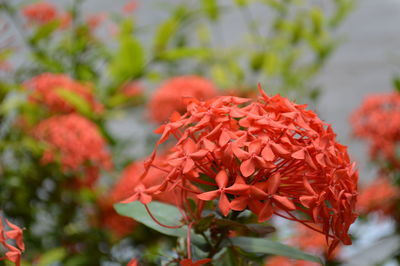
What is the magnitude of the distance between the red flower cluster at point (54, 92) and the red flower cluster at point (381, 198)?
455 mm

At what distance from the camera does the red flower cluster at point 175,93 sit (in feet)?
2.96

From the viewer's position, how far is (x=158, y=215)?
39 centimetres

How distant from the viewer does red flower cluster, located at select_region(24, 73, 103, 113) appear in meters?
0.68

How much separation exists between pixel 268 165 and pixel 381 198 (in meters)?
0.51

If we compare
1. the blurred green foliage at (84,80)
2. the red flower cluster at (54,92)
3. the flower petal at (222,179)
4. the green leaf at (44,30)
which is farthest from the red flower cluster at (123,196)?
the flower petal at (222,179)

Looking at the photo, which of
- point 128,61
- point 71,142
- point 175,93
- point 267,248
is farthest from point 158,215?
point 175,93

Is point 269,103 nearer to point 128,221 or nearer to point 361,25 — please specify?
point 128,221

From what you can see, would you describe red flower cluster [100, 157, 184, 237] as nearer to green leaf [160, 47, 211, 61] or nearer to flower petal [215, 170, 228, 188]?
green leaf [160, 47, 211, 61]

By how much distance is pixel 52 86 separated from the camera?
2.24 ft

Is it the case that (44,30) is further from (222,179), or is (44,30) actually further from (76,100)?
(222,179)

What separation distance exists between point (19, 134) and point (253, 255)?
1.53ft

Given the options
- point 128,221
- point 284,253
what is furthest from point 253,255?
point 128,221

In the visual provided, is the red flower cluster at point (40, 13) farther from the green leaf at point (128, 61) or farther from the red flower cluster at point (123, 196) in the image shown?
the red flower cluster at point (123, 196)

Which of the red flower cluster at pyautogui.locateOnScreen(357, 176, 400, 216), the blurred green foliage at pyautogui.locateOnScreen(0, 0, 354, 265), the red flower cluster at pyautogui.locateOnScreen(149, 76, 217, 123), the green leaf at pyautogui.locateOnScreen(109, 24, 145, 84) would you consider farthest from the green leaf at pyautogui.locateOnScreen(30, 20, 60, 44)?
the red flower cluster at pyautogui.locateOnScreen(357, 176, 400, 216)
